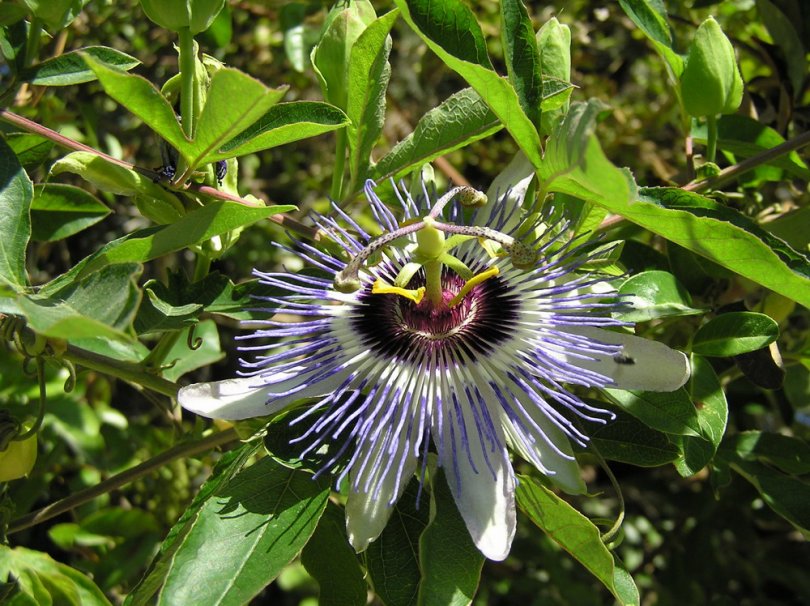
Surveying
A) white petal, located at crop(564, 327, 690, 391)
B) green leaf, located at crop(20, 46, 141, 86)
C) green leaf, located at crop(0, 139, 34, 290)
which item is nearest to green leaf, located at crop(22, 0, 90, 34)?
green leaf, located at crop(20, 46, 141, 86)

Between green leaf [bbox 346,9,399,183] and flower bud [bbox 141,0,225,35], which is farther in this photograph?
green leaf [bbox 346,9,399,183]

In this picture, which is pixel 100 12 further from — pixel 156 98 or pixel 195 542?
pixel 195 542

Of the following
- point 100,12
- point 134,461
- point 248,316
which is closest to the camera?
point 248,316

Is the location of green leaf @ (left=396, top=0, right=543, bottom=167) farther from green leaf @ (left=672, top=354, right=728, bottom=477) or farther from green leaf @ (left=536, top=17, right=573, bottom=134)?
green leaf @ (left=672, top=354, right=728, bottom=477)

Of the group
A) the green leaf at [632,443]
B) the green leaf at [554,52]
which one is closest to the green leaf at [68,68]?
the green leaf at [554,52]

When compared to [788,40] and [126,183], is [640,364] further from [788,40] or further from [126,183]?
[788,40]

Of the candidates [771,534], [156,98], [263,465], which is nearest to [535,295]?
[263,465]

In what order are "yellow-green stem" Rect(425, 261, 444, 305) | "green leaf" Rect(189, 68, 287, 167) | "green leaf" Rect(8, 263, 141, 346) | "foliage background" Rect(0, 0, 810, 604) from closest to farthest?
"green leaf" Rect(8, 263, 141, 346)
"green leaf" Rect(189, 68, 287, 167)
"yellow-green stem" Rect(425, 261, 444, 305)
"foliage background" Rect(0, 0, 810, 604)
